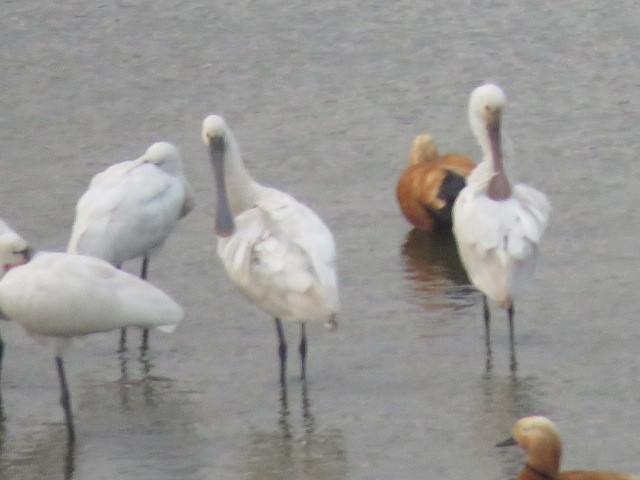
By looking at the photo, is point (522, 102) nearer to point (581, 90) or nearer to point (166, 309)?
point (581, 90)

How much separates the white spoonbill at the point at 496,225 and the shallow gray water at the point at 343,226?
32 cm

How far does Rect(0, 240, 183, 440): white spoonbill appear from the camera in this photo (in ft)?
24.7

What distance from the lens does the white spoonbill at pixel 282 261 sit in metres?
7.75

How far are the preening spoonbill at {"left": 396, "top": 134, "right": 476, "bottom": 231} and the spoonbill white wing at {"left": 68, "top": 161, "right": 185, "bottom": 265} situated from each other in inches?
66.0

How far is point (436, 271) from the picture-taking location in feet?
32.4

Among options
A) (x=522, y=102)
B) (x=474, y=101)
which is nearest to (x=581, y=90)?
(x=522, y=102)

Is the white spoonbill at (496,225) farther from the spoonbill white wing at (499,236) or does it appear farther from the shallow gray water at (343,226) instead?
the shallow gray water at (343,226)

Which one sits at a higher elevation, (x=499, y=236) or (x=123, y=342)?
(x=499, y=236)

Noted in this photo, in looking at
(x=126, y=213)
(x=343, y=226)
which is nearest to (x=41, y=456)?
(x=126, y=213)

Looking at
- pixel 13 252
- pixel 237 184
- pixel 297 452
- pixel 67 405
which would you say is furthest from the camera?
pixel 237 184

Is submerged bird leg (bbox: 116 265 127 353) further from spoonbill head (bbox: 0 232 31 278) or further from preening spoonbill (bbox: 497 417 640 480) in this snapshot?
preening spoonbill (bbox: 497 417 640 480)

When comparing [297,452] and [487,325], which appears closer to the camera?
[297,452]

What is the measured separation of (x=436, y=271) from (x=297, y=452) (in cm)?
288

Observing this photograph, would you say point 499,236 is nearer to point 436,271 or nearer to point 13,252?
point 436,271
